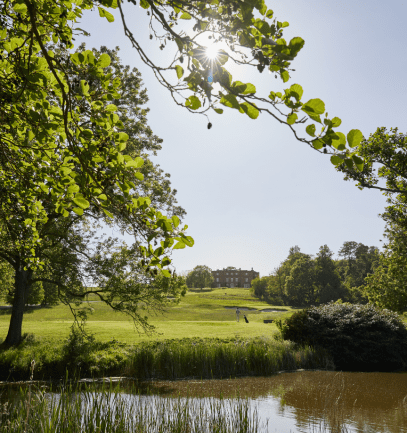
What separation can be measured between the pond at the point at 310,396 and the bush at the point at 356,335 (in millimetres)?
1015

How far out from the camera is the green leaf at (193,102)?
254 centimetres

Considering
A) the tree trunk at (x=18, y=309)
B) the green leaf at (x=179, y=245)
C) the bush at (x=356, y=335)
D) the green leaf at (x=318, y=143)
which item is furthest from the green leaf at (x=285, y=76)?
the tree trunk at (x=18, y=309)

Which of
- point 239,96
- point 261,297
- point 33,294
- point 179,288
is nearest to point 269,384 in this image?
point 179,288

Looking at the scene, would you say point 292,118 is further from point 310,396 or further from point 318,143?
point 310,396

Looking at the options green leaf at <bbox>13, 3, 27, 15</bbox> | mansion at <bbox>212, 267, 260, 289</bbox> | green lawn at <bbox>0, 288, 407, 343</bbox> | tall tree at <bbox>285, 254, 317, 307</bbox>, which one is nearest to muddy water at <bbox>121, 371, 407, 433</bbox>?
green lawn at <bbox>0, 288, 407, 343</bbox>

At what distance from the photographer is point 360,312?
17.7 m

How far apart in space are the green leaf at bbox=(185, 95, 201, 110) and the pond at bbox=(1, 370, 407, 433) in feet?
20.5

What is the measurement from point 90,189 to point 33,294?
39.7 metres

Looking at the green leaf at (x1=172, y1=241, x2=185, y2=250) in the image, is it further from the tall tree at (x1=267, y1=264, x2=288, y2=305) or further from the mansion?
the mansion

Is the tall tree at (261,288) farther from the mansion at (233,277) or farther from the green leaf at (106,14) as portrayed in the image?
the green leaf at (106,14)

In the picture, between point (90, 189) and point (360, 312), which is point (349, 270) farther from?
point (90, 189)

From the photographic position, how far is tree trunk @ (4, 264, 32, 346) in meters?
16.8

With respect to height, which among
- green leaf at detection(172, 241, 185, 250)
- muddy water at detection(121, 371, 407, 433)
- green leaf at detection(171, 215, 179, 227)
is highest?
green leaf at detection(171, 215, 179, 227)

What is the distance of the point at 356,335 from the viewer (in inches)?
663
